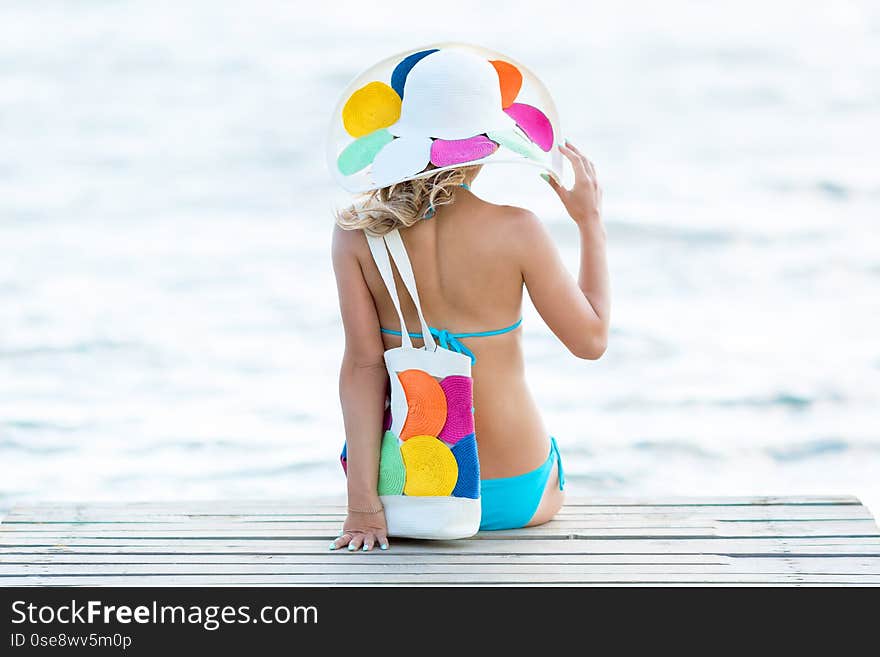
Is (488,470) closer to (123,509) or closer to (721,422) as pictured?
(123,509)

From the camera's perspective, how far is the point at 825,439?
522 centimetres

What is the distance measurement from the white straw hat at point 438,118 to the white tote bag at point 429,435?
17 cm

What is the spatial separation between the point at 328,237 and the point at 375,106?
5956 mm

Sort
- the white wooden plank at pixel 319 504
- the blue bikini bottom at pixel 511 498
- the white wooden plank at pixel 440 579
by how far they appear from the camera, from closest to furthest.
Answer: the white wooden plank at pixel 440 579 < the blue bikini bottom at pixel 511 498 < the white wooden plank at pixel 319 504

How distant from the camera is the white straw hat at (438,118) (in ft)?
7.41

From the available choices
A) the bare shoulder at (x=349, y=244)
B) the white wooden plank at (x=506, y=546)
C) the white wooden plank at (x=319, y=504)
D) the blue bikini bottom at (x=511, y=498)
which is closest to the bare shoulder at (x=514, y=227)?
the bare shoulder at (x=349, y=244)

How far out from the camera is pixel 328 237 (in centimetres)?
827

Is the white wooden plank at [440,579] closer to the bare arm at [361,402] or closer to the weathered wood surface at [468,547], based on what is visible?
the weathered wood surface at [468,547]

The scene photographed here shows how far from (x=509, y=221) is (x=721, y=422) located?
133 inches

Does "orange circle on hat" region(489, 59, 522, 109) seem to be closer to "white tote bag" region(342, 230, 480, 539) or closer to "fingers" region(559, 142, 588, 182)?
"fingers" region(559, 142, 588, 182)

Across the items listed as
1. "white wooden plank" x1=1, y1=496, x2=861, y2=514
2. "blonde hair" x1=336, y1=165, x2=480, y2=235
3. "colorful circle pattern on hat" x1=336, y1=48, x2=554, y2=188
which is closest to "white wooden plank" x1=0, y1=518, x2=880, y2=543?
"white wooden plank" x1=1, y1=496, x2=861, y2=514

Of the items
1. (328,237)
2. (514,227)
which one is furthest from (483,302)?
(328,237)

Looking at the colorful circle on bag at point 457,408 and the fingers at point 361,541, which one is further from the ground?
the colorful circle on bag at point 457,408

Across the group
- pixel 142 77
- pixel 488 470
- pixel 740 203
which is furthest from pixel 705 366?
pixel 142 77
